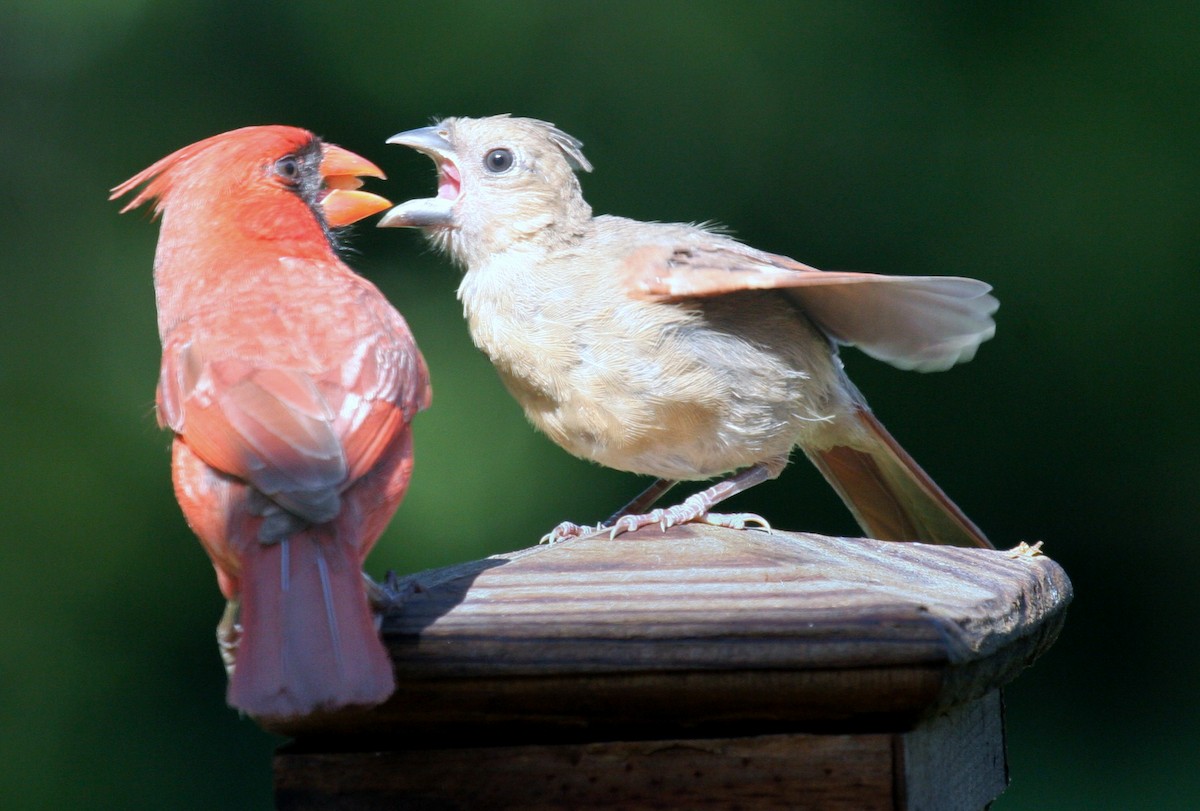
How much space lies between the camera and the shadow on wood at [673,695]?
55.9 inches

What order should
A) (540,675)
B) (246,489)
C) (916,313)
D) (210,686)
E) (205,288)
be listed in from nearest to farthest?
1. (540,675)
2. (246,489)
3. (205,288)
4. (916,313)
5. (210,686)

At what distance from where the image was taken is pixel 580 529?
2217mm

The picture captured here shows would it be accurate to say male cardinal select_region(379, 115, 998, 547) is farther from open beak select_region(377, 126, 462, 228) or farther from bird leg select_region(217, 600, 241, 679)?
bird leg select_region(217, 600, 241, 679)

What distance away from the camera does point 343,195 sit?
2617 millimetres

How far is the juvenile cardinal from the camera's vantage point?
1.42 metres

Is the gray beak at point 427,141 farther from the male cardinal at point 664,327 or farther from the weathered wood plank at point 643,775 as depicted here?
the weathered wood plank at point 643,775

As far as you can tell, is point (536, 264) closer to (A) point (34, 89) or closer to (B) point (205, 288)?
(B) point (205, 288)

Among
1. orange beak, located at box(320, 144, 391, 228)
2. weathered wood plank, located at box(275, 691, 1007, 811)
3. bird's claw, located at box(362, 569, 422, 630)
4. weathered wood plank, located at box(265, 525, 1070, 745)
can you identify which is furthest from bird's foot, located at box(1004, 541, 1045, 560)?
orange beak, located at box(320, 144, 391, 228)

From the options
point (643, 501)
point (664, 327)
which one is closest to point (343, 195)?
point (664, 327)

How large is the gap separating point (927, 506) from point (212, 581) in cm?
223

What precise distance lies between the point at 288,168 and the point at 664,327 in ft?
2.34

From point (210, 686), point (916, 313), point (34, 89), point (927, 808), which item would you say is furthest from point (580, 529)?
point (34, 89)

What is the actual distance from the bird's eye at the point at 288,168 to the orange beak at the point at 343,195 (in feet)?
0.29

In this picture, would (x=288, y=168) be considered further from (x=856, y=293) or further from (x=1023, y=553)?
(x=1023, y=553)
